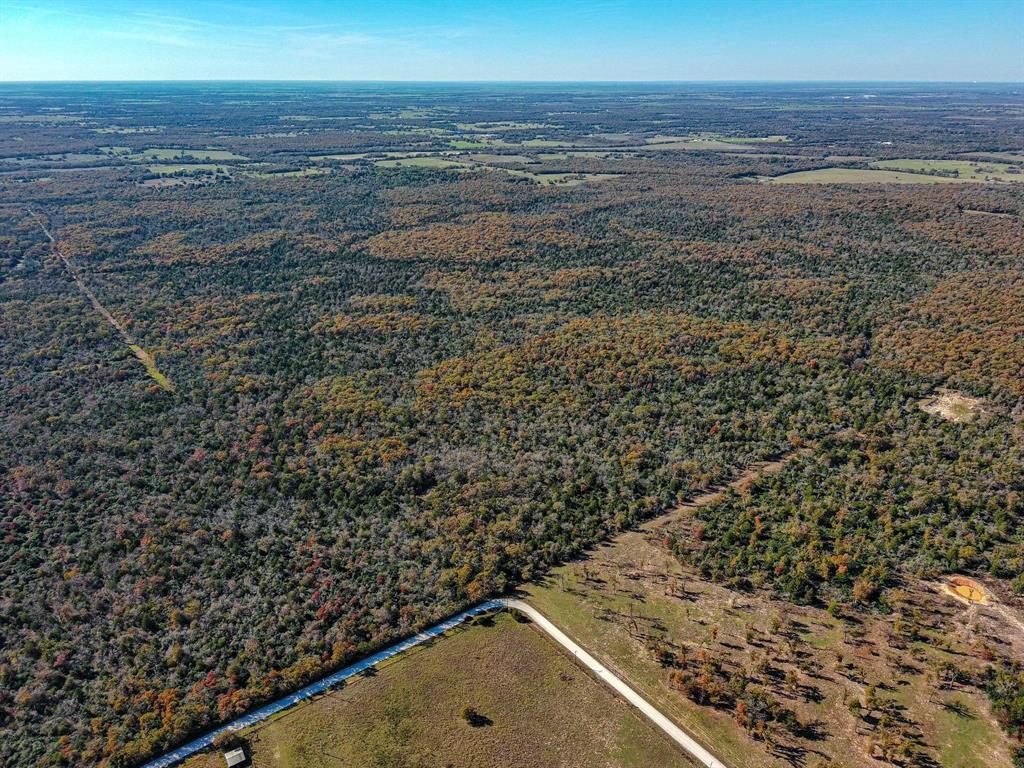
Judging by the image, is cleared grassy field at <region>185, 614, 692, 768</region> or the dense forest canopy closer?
cleared grassy field at <region>185, 614, 692, 768</region>

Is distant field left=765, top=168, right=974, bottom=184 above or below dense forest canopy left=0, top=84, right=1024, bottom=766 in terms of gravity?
above

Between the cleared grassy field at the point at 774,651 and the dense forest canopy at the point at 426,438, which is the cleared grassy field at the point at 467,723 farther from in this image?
the dense forest canopy at the point at 426,438

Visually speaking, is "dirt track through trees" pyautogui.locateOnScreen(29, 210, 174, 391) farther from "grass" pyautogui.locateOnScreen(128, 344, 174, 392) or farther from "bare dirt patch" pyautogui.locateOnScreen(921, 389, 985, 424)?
"bare dirt patch" pyautogui.locateOnScreen(921, 389, 985, 424)

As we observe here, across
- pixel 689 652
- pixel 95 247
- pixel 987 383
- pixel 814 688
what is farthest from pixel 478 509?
pixel 95 247

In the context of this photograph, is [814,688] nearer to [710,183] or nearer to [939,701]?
[939,701]

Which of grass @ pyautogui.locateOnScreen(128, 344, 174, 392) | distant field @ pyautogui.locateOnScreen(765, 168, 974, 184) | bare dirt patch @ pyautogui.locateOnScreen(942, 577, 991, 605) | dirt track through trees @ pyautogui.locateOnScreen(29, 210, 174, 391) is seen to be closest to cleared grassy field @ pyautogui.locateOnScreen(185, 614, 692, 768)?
bare dirt patch @ pyautogui.locateOnScreen(942, 577, 991, 605)

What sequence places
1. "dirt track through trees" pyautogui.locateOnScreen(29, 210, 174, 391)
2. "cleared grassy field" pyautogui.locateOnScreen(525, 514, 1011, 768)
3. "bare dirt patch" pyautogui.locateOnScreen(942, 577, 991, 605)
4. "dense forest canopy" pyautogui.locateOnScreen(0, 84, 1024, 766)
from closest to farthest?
"cleared grassy field" pyautogui.locateOnScreen(525, 514, 1011, 768) → "bare dirt patch" pyautogui.locateOnScreen(942, 577, 991, 605) → "dense forest canopy" pyautogui.locateOnScreen(0, 84, 1024, 766) → "dirt track through trees" pyautogui.locateOnScreen(29, 210, 174, 391)

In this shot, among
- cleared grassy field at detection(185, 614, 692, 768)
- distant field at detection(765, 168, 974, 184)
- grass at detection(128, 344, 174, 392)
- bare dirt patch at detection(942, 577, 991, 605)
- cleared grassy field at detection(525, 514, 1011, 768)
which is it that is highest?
distant field at detection(765, 168, 974, 184)
